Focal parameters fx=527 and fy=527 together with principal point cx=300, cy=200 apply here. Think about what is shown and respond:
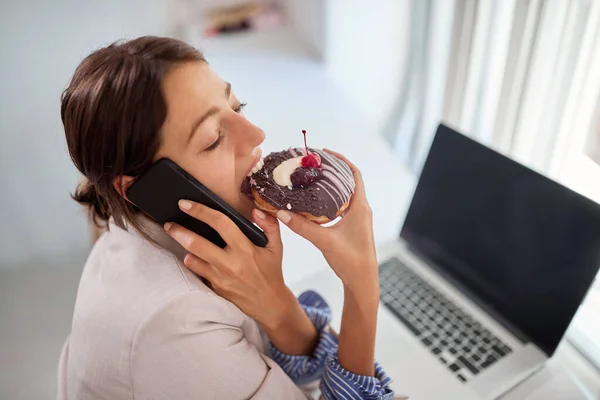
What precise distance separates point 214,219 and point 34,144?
1331mm

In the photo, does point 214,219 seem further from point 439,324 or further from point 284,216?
point 439,324

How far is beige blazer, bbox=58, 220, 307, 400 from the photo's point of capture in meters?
0.76

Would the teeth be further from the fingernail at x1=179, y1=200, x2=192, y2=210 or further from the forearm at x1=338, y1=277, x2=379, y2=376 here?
the forearm at x1=338, y1=277, x2=379, y2=376

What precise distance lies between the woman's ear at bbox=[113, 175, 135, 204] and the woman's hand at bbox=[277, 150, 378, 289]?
0.87 ft

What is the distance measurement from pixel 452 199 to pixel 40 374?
46.1 inches

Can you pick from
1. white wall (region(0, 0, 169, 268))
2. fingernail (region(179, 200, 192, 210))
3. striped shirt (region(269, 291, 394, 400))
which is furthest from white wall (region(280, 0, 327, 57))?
fingernail (region(179, 200, 192, 210))

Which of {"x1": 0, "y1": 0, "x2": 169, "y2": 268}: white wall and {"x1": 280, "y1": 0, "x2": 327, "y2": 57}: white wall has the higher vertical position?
{"x1": 280, "y1": 0, "x2": 327, "y2": 57}: white wall

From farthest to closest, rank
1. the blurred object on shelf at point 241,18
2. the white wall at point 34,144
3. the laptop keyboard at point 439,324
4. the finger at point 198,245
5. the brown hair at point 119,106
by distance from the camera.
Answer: the blurred object on shelf at point 241,18 → the white wall at point 34,144 → the laptop keyboard at point 439,324 → the finger at point 198,245 → the brown hair at point 119,106

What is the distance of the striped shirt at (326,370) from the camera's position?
903 millimetres

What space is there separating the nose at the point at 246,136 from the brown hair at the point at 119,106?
4.6 inches

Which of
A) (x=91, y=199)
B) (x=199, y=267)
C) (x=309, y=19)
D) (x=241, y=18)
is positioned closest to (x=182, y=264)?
(x=199, y=267)

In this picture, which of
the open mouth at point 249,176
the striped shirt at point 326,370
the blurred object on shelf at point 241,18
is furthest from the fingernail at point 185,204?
the blurred object on shelf at point 241,18

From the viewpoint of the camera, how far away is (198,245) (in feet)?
2.72

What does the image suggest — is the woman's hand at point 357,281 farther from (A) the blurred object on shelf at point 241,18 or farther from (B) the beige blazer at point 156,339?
(A) the blurred object on shelf at point 241,18
